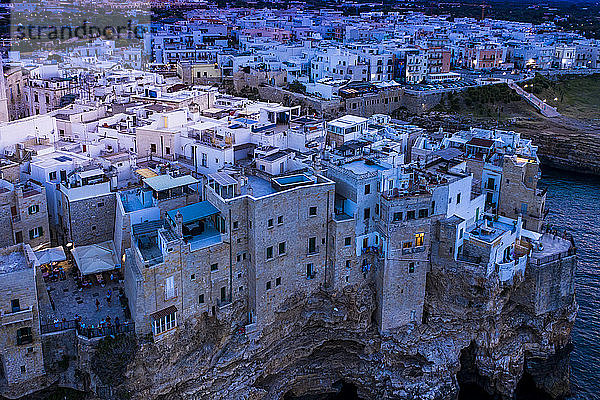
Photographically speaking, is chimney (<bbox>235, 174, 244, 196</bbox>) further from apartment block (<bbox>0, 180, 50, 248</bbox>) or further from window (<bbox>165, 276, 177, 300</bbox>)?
apartment block (<bbox>0, 180, 50, 248</bbox>)

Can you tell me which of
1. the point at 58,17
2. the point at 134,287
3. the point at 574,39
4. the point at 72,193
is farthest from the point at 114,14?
the point at 134,287

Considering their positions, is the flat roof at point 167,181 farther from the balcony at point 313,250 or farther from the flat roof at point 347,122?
the flat roof at point 347,122

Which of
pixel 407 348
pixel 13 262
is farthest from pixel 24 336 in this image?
pixel 407 348

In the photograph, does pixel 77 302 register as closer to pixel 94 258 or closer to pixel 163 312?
pixel 94 258

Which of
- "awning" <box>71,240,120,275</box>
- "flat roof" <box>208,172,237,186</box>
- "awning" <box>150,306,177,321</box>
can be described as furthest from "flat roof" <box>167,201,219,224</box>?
"awning" <box>71,240,120,275</box>

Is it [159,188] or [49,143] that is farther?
[49,143]

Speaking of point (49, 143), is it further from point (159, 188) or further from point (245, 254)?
point (245, 254)
